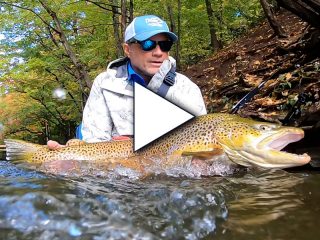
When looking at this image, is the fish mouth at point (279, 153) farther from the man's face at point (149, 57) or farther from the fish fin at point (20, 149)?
the fish fin at point (20, 149)

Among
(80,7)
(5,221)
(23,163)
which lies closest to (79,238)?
(5,221)

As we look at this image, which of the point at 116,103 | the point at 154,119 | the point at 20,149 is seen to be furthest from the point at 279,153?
the point at 20,149

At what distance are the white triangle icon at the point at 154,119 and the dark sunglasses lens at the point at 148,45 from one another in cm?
59

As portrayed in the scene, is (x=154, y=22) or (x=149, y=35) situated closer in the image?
(x=149, y=35)

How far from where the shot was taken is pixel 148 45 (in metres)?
3.94

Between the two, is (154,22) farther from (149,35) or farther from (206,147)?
(206,147)

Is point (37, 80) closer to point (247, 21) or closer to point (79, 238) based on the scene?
point (247, 21)

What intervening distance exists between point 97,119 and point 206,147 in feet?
4.88

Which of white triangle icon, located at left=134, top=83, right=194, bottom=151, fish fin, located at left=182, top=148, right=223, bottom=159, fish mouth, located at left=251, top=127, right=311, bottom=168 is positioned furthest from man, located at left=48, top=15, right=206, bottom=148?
fish mouth, located at left=251, top=127, right=311, bottom=168

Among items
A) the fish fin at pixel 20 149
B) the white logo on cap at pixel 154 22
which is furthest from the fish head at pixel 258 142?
the fish fin at pixel 20 149

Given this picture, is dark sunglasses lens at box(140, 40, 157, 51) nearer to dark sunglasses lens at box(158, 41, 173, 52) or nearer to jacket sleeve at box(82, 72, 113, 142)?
dark sunglasses lens at box(158, 41, 173, 52)

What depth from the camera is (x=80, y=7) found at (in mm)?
11117

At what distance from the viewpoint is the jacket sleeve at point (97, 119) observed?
4.20 m

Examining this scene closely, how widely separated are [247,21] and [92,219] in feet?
54.5
